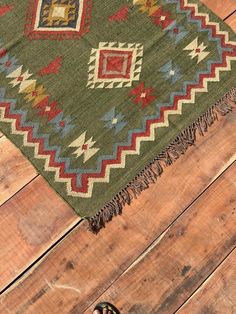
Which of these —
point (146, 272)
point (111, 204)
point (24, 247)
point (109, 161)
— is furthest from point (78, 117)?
point (146, 272)

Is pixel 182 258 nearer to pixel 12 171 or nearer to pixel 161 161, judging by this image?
pixel 161 161

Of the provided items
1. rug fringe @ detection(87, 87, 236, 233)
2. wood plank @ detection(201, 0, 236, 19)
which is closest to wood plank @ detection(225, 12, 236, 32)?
wood plank @ detection(201, 0, 236, 19)

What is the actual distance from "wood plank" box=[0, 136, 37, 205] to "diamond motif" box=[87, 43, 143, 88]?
0.38m

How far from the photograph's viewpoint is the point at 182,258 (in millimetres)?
1377

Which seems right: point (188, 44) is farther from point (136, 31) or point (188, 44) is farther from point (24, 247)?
point (24, 247)

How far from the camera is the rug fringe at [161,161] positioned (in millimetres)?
1416

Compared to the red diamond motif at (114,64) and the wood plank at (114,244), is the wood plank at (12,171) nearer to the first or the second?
the wood plank at (114,244)

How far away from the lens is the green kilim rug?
1464 millimetres

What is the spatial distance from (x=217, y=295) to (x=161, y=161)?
19.0 inches

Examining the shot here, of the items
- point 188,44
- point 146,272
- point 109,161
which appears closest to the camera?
point 146,272

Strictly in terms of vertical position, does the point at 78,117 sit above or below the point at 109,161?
above

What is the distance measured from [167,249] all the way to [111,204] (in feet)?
0.79

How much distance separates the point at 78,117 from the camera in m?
1.53

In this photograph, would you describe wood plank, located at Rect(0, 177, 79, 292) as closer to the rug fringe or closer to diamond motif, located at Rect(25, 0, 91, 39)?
the rug fringe
